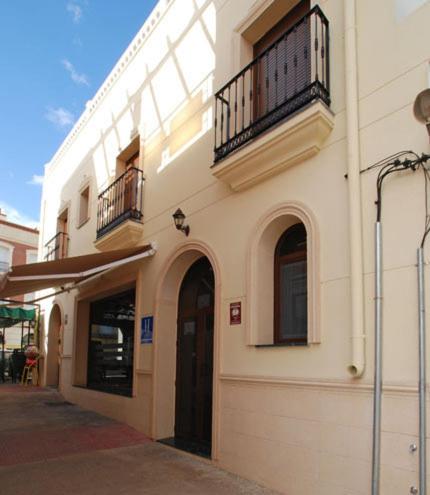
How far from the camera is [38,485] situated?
18.2 feet

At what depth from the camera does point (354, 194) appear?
4.76 meters

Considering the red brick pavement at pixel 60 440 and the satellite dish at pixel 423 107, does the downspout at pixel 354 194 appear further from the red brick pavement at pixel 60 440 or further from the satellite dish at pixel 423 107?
the red brick pavement at pixel 60 440

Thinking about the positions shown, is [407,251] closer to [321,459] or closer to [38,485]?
[321,459]

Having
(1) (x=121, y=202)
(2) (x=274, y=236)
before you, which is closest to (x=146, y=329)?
(1) (x=121, y=202)

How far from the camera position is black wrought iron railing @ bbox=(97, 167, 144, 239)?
952 centimetres

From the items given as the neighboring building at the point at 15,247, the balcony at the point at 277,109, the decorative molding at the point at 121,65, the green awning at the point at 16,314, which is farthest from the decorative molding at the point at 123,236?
the neighboring building at the point at 15,247

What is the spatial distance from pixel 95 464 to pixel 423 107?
595cm

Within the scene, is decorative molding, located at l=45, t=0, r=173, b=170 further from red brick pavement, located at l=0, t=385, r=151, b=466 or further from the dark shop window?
red brick pavement, located at l=0, t=385, r=151, b=466

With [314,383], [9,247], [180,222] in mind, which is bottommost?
[314,383]

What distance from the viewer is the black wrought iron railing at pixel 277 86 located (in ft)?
17.9

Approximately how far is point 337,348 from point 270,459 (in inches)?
65.2

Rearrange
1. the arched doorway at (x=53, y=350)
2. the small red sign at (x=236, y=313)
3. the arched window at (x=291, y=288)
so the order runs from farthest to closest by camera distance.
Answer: the arched doorway at (x=53, y=350) < the small red sign at (x=236, y=313) < the arched window at (x=291, y=288)

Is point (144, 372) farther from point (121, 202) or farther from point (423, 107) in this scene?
point (423, 107)

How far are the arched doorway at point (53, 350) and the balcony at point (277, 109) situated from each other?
11.5m
